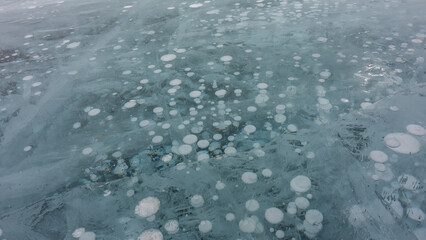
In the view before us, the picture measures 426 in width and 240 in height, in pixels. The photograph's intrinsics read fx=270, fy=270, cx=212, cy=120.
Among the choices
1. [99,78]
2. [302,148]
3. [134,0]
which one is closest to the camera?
[302,148]

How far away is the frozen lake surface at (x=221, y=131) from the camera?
1294 millimetres

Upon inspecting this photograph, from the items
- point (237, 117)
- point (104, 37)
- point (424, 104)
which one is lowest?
point (424, 104)

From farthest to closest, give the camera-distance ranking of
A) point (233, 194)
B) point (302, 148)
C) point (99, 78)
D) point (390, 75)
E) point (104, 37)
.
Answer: point (104, 37) < point (99, 78) < point (390, 75) < point (302, 148) < point (233, 194)

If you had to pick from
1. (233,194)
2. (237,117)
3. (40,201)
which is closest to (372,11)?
(237,117)

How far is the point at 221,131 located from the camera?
1.77m

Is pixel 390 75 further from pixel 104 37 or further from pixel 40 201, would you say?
pixel 104 37

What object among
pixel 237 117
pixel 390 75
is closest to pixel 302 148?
pixel 237 117

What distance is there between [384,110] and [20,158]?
242cm

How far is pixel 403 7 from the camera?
3381 millimetres

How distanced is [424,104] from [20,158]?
2.72m

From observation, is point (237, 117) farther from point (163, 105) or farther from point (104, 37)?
point (104, 37)

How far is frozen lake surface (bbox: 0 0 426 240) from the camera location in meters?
1.29

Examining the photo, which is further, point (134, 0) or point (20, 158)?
point (134, 0)

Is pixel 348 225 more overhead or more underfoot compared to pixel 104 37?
more underfoot
